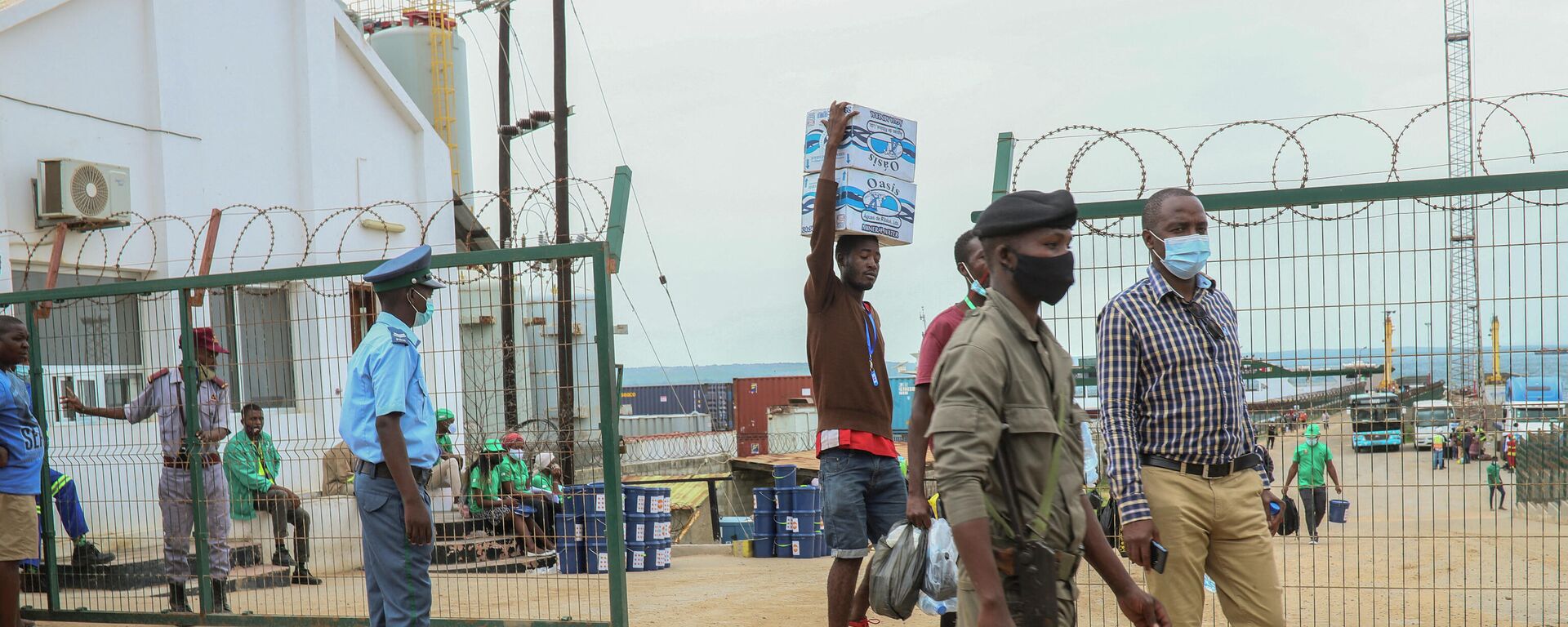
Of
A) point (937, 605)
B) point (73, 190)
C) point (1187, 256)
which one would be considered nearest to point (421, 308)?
A: point (937, 605)

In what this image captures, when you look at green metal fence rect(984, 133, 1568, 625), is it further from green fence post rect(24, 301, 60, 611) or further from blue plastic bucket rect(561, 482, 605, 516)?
green fence post rect(24, 301, 60, 611)

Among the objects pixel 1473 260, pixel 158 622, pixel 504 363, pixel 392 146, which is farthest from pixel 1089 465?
pixel 392 146

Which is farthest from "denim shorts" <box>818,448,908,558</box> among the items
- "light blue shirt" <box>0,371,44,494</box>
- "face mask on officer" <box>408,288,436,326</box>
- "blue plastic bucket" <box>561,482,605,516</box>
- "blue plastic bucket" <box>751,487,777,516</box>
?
"blue plastic bucket" <box>751,487,777,516</box>

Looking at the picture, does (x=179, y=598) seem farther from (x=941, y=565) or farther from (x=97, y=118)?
(x=97, y=118)

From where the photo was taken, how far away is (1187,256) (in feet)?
14.3

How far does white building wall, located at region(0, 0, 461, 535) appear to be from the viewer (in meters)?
8.19

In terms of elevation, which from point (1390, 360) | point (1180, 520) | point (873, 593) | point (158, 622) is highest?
point (1390, 360)

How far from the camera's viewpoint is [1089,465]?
21.5 ft

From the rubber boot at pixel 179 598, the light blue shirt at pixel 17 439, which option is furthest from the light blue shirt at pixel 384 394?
the rubber boot at pixel 179 598

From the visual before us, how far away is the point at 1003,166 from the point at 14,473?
225 inches

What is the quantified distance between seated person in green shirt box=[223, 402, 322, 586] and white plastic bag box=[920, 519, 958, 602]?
180 inches

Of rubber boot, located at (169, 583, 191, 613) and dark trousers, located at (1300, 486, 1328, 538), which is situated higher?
dark trousers, located at (1300, 486, 1328, 538)

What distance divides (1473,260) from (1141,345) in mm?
2351

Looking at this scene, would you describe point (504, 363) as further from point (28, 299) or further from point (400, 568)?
point (28, 299)
